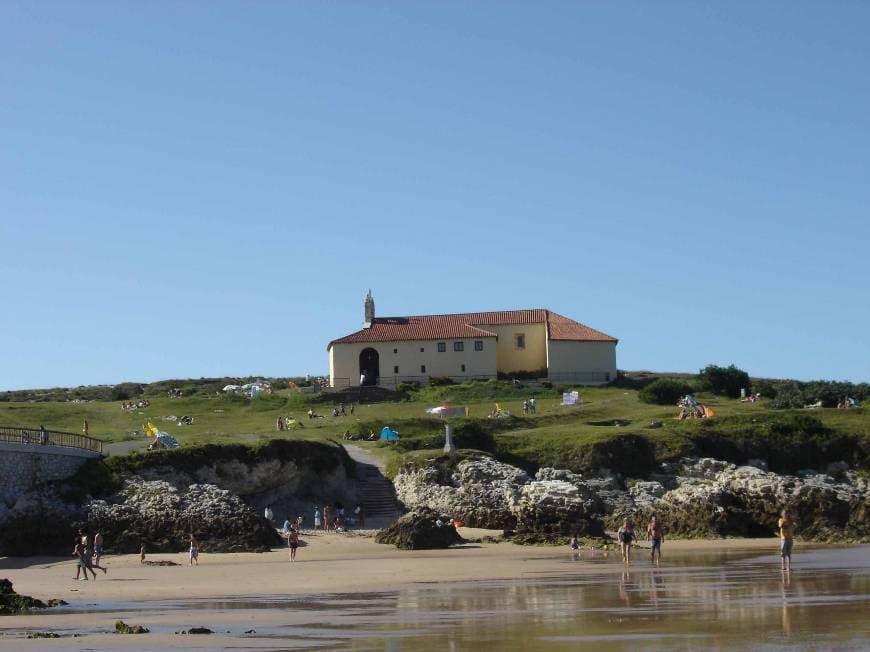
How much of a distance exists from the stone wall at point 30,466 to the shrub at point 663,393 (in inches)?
1538

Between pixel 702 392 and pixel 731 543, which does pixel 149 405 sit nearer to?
pixel 702 392

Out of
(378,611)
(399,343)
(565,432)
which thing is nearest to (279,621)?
(378,611)

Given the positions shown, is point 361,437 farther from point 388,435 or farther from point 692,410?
point 692,410

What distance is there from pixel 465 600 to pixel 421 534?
17317 millimetres

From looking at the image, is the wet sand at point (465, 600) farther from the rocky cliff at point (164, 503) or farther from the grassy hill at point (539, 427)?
the grassy hill at point (539, 427)

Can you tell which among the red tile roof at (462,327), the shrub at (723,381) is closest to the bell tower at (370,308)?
the red tile roof at (462,327)

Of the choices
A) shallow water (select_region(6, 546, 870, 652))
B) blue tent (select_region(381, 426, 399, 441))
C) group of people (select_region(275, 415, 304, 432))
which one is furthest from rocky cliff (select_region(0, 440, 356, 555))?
shallow water (select_region(6, 546, 870, 652))

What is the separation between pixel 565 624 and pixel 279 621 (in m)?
5.64

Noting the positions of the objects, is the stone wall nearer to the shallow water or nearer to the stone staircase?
the stone staircase

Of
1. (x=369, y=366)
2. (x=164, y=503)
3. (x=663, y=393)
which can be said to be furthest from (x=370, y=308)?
(x=164, y=503)

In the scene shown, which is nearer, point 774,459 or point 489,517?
point 489,517

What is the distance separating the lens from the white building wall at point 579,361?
302 feet

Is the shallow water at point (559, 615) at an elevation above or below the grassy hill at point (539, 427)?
below

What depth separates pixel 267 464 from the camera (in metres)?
51.9
